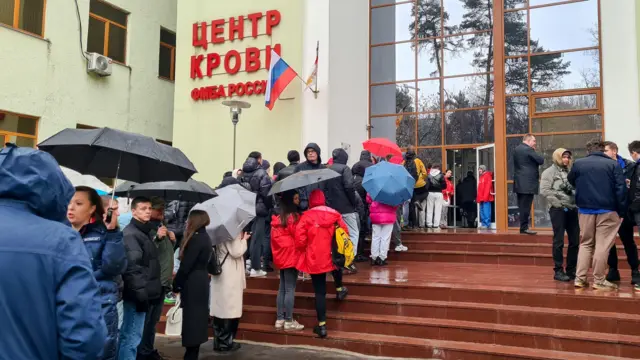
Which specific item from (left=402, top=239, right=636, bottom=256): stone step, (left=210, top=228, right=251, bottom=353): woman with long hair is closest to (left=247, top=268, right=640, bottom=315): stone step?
(left=402, top=239, right=636, bottom=256): stone step

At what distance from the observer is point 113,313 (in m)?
3.80

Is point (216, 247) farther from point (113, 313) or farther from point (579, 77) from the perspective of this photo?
point (579, 77)

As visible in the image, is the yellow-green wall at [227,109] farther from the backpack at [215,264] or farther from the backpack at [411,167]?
the backpack at [215,264]

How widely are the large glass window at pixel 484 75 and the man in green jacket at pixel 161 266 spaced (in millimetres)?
9196

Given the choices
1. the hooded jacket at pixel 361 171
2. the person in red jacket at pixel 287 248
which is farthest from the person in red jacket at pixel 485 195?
the person in red jacket at pixel 287 248

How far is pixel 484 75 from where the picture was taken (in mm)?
13273

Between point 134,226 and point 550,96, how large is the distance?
1083 centimetres

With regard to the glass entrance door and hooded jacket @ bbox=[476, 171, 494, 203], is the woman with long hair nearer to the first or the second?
hooded jacket @ bbox=[476, 171, 494, 203]

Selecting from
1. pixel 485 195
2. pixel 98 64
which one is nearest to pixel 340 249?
pixel 485 195

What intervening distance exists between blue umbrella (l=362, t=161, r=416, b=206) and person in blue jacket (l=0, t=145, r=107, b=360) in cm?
633

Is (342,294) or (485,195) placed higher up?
(485,195)

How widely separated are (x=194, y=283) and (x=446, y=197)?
9386 millimetres

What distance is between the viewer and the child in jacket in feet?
27.4

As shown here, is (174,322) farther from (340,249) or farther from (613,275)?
(613,275)
